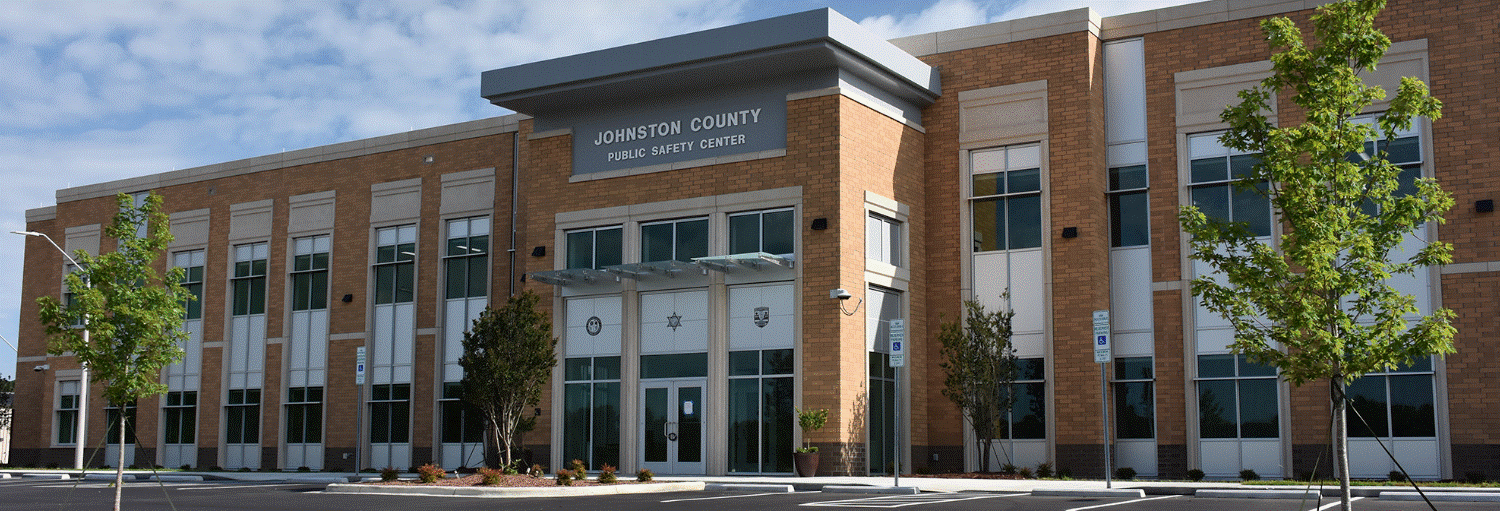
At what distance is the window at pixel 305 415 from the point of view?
130 feet

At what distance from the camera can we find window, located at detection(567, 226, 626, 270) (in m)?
32.5

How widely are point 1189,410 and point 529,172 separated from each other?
1717 centimetres

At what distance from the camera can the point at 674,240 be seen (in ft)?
104

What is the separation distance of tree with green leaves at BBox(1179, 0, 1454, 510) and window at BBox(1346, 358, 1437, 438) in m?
14.4

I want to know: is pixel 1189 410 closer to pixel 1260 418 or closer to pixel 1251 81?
pixel 1260 418

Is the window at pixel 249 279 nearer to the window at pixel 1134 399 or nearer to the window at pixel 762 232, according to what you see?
the window at pixel 762 232

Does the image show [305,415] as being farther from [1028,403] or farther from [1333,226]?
[1333,226]

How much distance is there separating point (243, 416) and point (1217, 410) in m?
28.9

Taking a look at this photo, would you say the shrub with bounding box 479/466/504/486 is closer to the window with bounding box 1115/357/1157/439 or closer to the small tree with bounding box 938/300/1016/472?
the small tree with bounding box 938/300/1016/472

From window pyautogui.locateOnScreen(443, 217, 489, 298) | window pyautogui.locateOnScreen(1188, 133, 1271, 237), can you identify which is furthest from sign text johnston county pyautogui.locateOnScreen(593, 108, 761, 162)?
window pyautogui.locateOnScreen(1188, 133, 1271, 237)

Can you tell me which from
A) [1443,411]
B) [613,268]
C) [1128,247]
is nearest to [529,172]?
[613,268]

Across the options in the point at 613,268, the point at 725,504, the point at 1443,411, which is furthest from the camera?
the point at 613,268

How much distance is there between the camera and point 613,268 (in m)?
31.4

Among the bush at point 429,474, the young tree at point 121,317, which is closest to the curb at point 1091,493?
the bush at point 429,474
